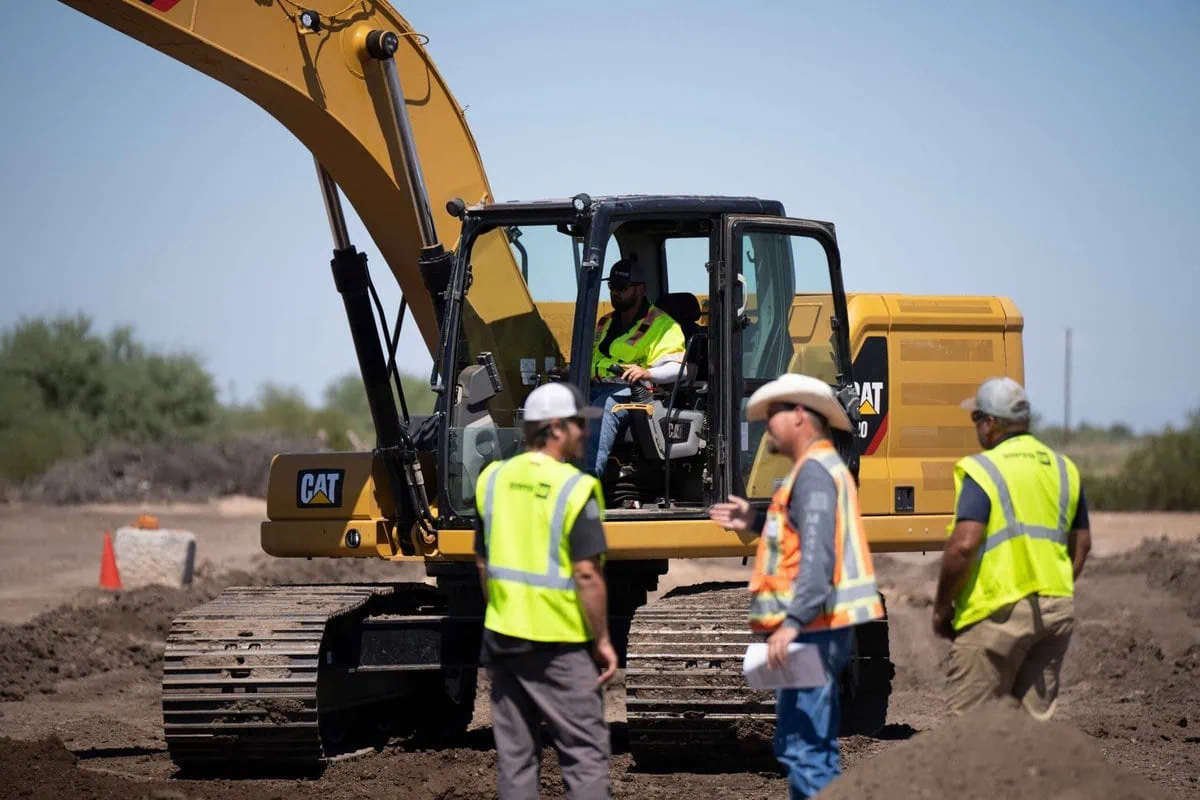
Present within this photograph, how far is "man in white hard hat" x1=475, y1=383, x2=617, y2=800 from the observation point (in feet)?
20.1

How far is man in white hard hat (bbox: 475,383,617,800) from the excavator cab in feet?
8.06

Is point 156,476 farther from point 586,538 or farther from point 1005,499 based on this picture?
point 1005,499

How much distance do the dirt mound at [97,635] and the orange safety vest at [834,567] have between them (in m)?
8.49

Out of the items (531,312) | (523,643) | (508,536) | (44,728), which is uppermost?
(531,312)

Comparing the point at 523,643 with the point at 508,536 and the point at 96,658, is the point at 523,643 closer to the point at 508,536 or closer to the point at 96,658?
the point at 508,536

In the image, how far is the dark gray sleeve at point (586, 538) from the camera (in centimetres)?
612

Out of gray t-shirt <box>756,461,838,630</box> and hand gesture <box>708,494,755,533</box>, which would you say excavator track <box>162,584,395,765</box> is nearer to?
hand gesture <box>708,494,755,533</box>

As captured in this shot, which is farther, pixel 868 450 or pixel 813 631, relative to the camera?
pixel 868 450

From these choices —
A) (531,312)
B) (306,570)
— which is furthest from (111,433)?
(531,312)

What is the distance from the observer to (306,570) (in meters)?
22.1

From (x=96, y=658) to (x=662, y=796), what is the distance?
7.65 m

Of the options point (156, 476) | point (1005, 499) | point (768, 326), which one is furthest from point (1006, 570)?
point (156, 476)

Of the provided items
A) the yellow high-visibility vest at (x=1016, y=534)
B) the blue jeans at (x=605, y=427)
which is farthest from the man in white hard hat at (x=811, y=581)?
the blue jeans at (x=605, y=427)

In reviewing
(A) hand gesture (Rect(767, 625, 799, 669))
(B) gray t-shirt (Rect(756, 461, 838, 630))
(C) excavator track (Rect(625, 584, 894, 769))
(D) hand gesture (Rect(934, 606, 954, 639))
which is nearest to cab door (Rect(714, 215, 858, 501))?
(C) excavator track (Rect(625, 584, 894, 769))
